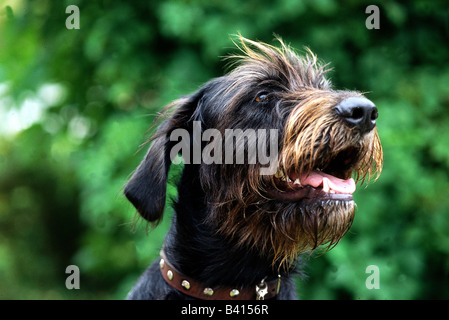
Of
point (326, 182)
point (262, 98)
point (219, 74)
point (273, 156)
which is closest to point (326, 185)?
point (326, 182)

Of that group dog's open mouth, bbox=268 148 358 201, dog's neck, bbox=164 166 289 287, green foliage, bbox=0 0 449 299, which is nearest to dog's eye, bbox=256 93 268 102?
dog's open mouth, bbox=268 148 358 201

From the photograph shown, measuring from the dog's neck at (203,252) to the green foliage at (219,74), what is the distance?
1857 millimetres

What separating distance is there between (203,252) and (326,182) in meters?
0.85

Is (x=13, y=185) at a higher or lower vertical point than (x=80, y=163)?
lower

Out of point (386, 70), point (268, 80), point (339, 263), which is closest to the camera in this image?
point (268, 80)

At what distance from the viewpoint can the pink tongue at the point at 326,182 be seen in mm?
2658

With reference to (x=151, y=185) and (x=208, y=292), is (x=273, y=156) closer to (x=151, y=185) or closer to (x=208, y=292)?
(x=151, y=185)

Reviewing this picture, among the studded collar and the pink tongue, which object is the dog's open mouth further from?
the studded collar

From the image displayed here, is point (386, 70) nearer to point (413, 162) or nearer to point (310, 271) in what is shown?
point (413, 162)

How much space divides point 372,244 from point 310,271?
27.4 inches

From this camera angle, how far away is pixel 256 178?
2789mm

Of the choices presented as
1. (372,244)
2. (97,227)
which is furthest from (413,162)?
(97,227)

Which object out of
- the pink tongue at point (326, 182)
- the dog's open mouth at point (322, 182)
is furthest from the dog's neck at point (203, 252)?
the pink tongue at point (326, 182)

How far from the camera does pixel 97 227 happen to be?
5.73m
